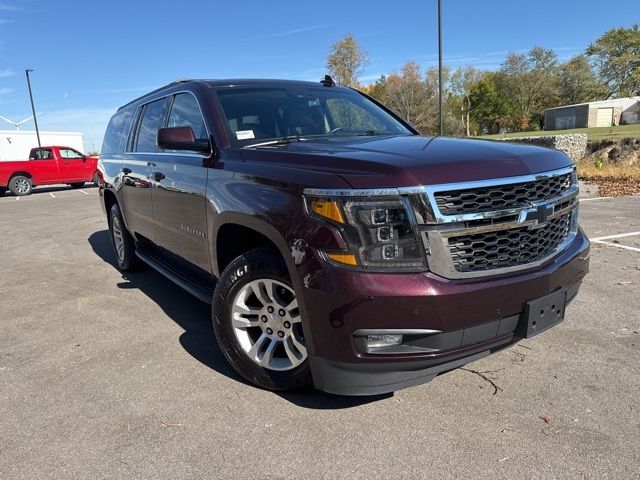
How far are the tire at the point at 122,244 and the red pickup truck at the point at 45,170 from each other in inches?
601

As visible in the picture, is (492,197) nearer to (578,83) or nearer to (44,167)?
(44,167)

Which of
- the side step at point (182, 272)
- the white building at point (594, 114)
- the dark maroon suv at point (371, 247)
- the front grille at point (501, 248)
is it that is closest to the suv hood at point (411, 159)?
the dark maroon suv at point (371, 247)

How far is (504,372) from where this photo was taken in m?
3.23

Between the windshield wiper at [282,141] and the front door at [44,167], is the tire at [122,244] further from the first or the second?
the front door at [44,167]

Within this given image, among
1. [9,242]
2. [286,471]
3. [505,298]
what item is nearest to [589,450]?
[505,298]

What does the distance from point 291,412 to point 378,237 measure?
1.18m

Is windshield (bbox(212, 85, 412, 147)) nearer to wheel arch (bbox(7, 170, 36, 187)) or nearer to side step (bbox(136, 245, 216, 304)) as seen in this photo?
side step (bbox(136, 245, 216, 304))

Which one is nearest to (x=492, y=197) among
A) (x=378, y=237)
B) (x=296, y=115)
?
(x=378, y=237)

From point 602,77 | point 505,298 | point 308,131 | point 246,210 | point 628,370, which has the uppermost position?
point 602,77

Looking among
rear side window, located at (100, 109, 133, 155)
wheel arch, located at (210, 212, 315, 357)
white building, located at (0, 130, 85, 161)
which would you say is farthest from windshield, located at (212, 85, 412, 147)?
white building, located at (0, 130, 85, 161)

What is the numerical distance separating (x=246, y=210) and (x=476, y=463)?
5.87 feet

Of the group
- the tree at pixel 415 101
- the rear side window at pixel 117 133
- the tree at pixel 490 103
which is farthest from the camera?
the tree at pixel 490 103

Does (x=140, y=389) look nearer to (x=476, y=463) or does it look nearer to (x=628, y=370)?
(x=476, y=463)

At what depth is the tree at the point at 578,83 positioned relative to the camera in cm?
8325
